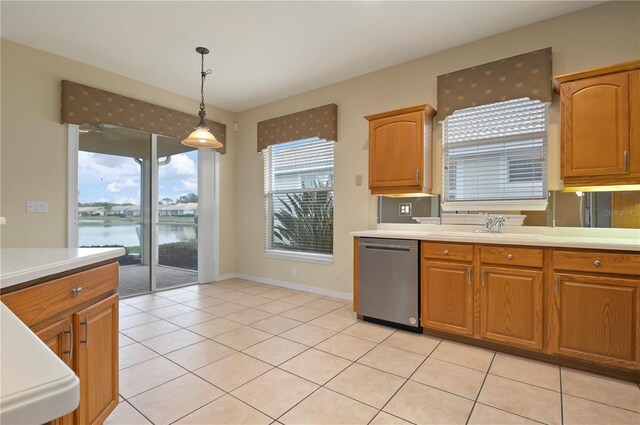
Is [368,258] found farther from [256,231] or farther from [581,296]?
[256,231]

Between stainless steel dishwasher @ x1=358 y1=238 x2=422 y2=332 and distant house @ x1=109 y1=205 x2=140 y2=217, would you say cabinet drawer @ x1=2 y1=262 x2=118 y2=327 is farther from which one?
distant house @ x1=109 y1=205 x2=140 y2=217

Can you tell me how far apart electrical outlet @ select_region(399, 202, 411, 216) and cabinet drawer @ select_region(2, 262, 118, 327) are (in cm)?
281

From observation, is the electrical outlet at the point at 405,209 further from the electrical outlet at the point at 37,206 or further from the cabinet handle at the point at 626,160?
the electrical outlet at the point at 37,206

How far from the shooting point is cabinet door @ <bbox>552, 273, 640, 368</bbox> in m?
2.05

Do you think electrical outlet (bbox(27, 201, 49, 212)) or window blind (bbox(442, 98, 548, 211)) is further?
electrical outlet (bbox(27, 201, 49, 212))

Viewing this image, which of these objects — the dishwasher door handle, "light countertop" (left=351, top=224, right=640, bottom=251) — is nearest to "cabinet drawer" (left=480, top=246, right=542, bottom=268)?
"light countertop" (left=351, top=224, right=640, bottom=251)

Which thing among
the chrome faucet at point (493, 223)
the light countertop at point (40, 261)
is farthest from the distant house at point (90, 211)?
the chrome faucet at point (493, 223)

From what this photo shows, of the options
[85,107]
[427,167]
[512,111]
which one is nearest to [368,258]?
[427,167]

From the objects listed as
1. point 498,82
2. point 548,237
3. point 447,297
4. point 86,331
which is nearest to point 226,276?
point 447,297

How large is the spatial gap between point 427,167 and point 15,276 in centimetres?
316

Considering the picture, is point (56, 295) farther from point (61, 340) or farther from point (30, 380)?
point (30, 380)

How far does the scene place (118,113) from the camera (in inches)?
154

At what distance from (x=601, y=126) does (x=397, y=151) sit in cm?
159

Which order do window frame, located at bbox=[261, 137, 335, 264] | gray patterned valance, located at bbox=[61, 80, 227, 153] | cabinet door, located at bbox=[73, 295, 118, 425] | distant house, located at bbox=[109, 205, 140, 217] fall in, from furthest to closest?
window frame, located at bbox=[261, 137, 335, 264]
distant house, located at bbox=[109, 205, 140, 217]
gray patterned valance, located at bbox=[61, 80, 227, 153]
cabinet door, located at bbox=[73, 295, 118, 425]
